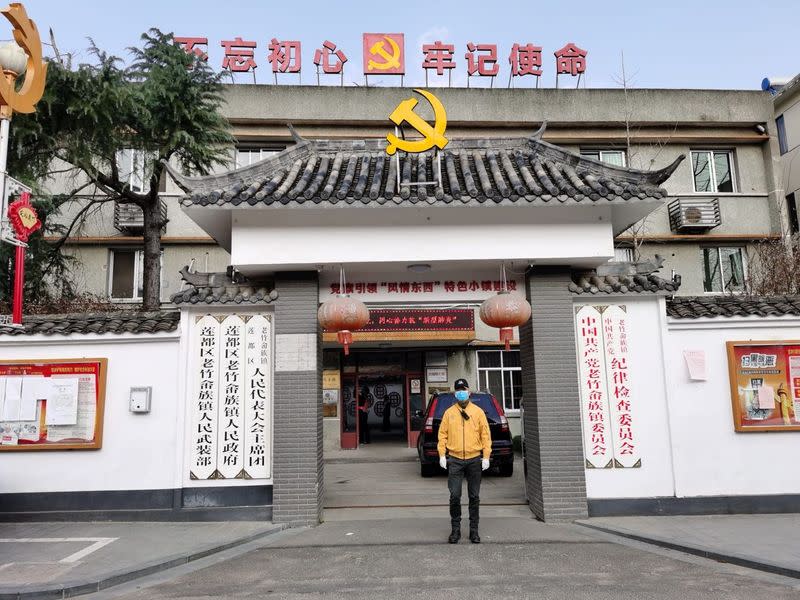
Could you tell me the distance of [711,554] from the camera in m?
5.68

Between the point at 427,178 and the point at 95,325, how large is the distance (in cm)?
491

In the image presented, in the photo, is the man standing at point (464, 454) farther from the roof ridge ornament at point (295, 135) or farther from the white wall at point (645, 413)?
the roof ridge ornament at point (295, 135)

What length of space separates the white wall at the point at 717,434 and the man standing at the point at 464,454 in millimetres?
2724

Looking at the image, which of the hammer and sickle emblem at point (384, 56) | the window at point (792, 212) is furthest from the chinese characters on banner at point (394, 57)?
the window at point (792, 212)

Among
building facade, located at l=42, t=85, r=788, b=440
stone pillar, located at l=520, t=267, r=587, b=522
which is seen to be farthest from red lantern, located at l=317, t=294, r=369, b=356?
building facade, located at l=42, t=85, r=788, b=440

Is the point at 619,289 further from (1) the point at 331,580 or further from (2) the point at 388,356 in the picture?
(2) the point at 388,356

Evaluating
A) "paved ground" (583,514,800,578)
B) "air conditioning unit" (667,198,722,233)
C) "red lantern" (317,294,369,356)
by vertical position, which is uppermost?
"air conditioning unit" (667,198,722,233)

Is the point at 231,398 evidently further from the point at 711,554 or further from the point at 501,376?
the point at 501,376

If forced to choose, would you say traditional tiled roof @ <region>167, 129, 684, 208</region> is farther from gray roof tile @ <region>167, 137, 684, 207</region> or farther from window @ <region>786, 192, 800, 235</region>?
window @ <region>786, 192, 800, 235</region>

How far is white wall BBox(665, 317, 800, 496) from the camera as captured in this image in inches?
283

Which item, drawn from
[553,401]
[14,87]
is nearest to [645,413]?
[553,401]

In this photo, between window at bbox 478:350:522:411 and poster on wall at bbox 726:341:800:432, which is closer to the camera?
poster on wall at bbox 726:341:800:432

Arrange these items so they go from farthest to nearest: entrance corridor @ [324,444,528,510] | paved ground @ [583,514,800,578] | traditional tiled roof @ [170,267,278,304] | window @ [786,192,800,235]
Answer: window @ [786,192,800,235] → entrance corridor @ [324,444,528,510] → traditional tiled roof @ [170,267,278,304] → paved ground @ [583,514,800,578]

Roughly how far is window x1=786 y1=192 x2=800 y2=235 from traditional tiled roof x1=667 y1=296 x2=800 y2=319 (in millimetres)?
11122
